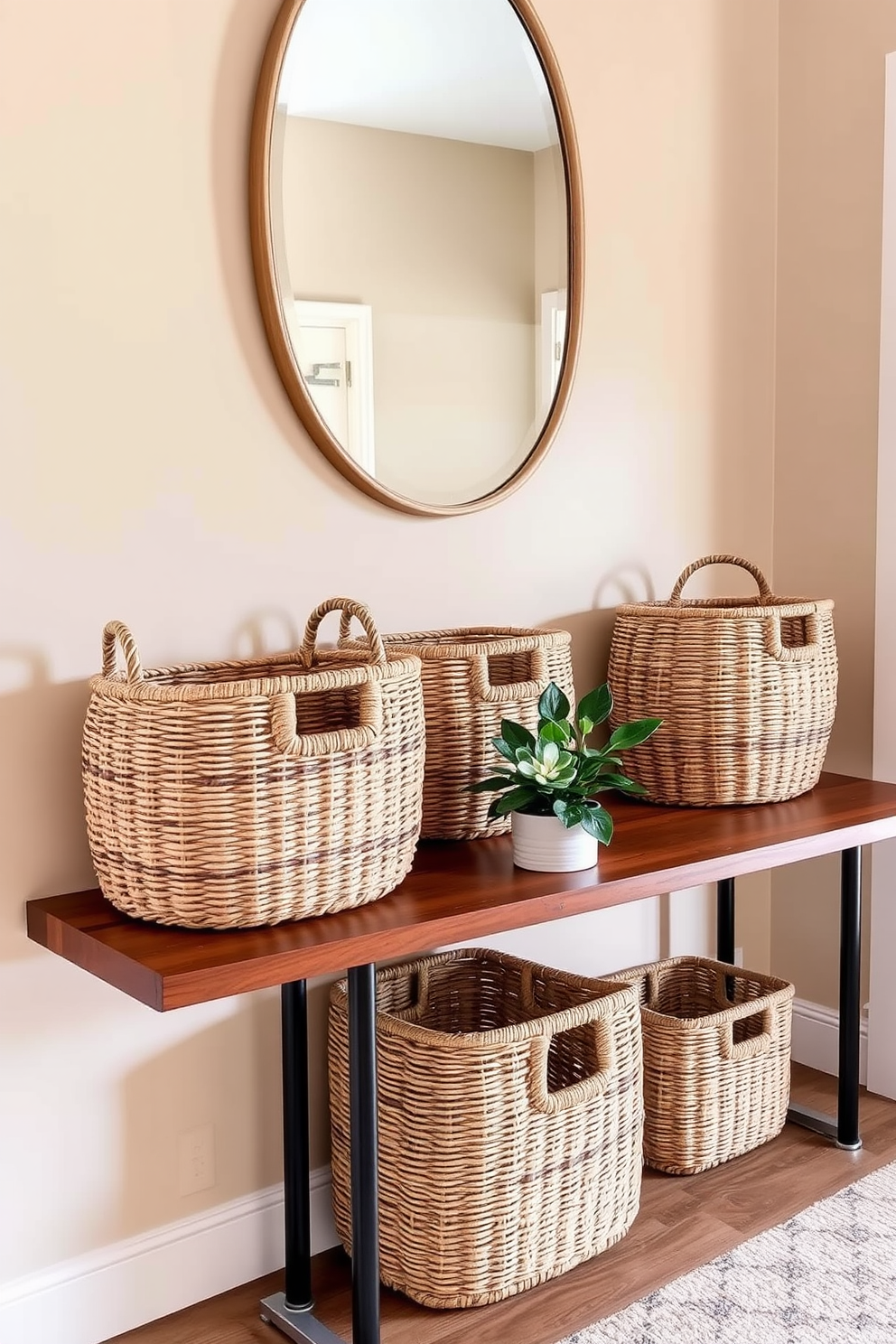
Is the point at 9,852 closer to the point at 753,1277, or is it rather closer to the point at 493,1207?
the point at 493,1207

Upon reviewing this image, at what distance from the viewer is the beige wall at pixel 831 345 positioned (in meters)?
2.46

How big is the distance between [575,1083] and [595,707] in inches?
23.7

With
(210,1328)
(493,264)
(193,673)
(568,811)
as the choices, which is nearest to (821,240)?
(493,264)

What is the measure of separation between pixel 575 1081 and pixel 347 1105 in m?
0.38

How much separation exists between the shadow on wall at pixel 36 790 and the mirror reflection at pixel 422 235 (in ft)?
1.92

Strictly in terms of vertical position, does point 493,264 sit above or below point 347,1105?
above

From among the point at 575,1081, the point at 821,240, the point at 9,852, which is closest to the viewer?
the point at 9,852

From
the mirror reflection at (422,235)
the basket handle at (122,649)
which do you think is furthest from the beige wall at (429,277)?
the basket handle at (122,649)

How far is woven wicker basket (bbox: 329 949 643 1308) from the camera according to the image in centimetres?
178

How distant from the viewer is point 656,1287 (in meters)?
1.89

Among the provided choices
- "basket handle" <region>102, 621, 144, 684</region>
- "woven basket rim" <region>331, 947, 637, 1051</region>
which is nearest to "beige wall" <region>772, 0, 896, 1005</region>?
"woven basket rim" <region>331, 947, 637, 1051</region>

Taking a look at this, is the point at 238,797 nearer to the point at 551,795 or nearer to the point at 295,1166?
the point at 551,795

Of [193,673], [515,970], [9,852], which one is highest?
[193,673]

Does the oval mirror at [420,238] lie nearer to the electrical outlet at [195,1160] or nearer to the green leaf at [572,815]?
the green leaf at [572,815]
